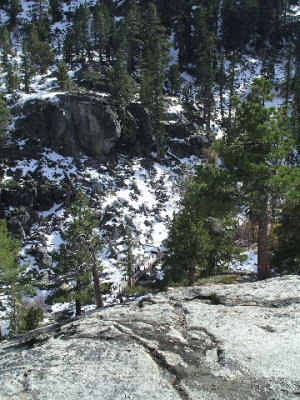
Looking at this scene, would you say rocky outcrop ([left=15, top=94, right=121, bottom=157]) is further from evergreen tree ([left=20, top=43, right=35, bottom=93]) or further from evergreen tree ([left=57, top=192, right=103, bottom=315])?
evergreen tree ([left=57, top=192, right=103, bottom=315])

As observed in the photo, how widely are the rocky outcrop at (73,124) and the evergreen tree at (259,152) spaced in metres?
30.9

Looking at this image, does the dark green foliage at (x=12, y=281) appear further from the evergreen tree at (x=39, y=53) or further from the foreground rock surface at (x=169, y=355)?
the evergreen tree at (x=39, y=53)

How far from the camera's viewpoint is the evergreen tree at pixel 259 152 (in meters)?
14.8

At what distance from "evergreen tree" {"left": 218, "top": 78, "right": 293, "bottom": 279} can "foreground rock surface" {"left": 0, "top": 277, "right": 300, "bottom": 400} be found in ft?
20.2

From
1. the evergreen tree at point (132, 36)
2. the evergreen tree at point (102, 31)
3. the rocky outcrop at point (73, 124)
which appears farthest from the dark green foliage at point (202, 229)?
the evergreen tree at point (102, 31)

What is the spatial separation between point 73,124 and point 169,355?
133 feet

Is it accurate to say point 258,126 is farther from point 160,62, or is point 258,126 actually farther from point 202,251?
point 160,62

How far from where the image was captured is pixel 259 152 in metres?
15.4

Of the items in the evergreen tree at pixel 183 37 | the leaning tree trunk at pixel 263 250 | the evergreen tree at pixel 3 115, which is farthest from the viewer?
the evergreen tree at pixel 183 37

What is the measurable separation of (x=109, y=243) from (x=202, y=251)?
52.3ft

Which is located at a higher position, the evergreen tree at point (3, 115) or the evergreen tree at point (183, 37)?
the evergreen tree at point (183, 37)

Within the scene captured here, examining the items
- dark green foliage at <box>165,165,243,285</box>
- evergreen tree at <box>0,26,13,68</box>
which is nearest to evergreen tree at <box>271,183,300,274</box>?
dark green foliage at <box>165,165,243,285</box>

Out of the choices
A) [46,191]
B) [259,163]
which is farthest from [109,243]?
[259,163]

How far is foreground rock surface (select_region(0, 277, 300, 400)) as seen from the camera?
566cm
